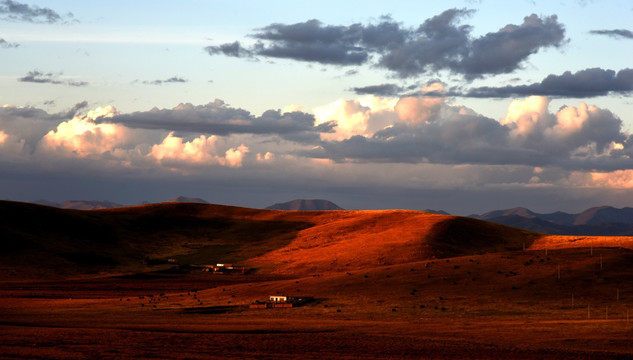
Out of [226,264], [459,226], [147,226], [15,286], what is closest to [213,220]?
[147,226]

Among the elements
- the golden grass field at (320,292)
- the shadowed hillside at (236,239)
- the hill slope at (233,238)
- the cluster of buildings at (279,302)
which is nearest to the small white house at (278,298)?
the cluster of buildings at (279,302)

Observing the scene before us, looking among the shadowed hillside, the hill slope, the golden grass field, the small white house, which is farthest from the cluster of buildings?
the hill slope

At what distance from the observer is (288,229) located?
180m

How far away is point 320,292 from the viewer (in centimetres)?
8469

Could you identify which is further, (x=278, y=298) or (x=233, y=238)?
(x=233, y=238)

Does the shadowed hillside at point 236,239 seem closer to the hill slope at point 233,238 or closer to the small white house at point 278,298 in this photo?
the hill slope at point 233,238

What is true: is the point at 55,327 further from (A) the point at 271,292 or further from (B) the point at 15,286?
(B) the point at 15,286

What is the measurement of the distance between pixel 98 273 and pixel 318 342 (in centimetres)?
9321

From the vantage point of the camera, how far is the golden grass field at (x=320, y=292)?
5000cm

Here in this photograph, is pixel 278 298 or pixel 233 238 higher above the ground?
pixel 233 238

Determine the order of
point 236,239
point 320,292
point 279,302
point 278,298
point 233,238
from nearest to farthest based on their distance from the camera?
point 279,302 → point 278,298 → point 320,292 → point 236,239 → point 233,238

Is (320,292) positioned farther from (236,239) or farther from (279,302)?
(236,239)

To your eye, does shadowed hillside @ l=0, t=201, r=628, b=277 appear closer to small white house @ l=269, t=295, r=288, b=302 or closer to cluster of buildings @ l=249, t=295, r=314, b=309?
cluster of buildings @ l=249, t=295, r=314, b=309

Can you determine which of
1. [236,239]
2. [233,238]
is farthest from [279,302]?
[233,238]
